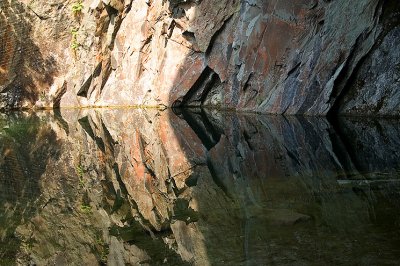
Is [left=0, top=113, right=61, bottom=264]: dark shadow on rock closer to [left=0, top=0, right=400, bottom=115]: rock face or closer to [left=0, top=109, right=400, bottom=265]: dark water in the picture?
[left=0, top=109, right=400, bottom=265]: dark water

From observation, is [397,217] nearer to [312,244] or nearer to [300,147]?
[312,244]

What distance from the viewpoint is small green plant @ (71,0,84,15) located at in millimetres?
26203

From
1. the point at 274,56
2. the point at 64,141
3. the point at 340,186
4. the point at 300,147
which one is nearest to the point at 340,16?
the point at 274,56

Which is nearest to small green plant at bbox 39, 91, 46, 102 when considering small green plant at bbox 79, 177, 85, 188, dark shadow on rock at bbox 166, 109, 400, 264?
dark shadow on rock at bbox 166, 109, 400, 264

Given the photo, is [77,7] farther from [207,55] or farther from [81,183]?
[81,183]

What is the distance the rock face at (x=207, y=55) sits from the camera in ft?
50.9

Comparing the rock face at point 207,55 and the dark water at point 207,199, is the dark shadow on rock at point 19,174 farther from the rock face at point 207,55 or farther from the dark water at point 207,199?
the rock face at point 207,55

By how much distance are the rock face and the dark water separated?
3765 mm

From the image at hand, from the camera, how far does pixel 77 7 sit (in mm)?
26234

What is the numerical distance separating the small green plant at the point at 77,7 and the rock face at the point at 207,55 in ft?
0.69

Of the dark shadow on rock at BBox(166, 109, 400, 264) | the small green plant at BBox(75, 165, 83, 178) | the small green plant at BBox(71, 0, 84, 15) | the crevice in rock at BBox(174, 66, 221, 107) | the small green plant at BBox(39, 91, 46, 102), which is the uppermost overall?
the small green plant at BBox(71, 0, 84, 15)

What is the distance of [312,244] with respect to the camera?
445 centimetres

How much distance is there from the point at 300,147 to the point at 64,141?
617cm

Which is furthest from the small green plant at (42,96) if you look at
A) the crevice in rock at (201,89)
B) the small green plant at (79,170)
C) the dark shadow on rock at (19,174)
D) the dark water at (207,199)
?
the small green plant at (79,170)
